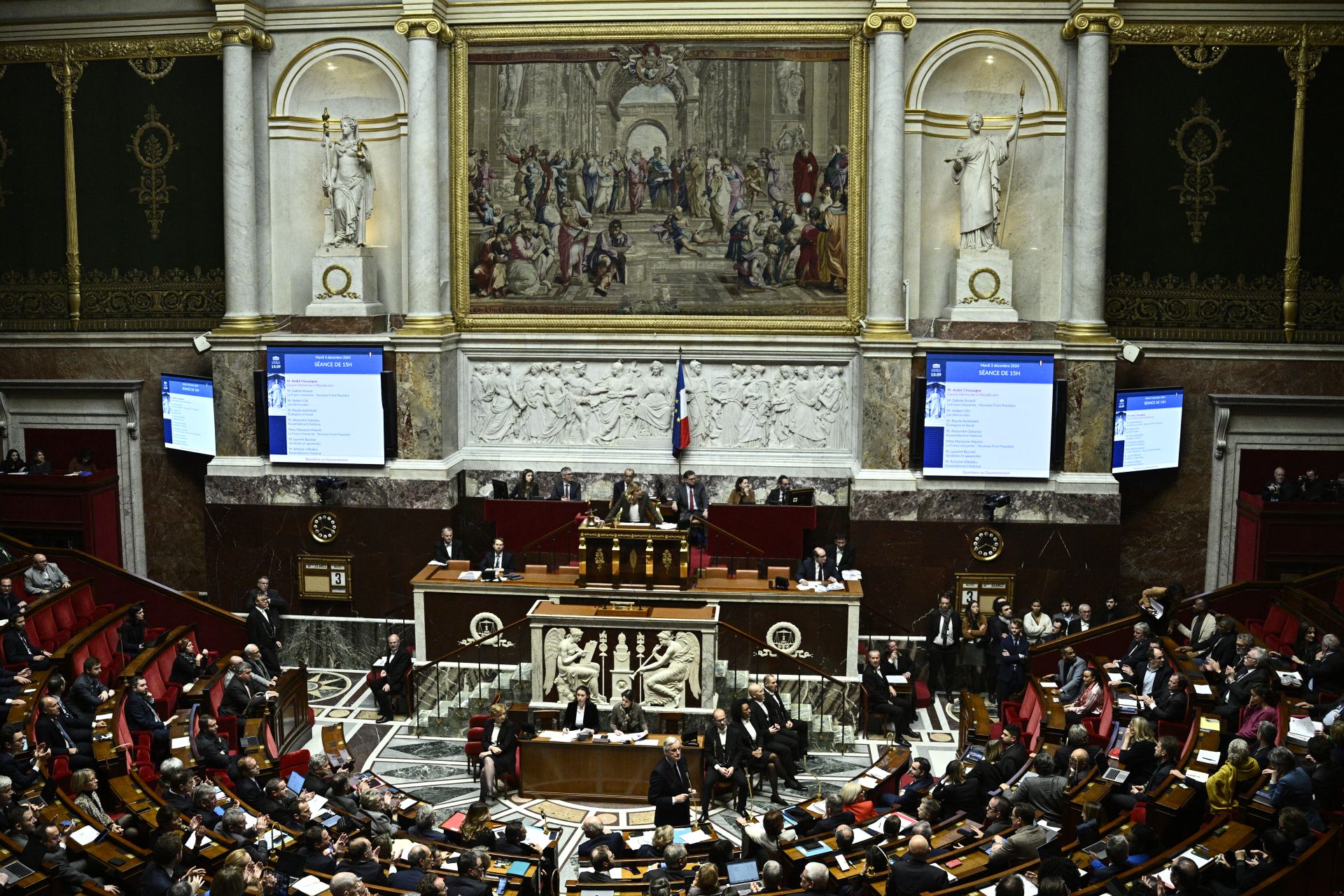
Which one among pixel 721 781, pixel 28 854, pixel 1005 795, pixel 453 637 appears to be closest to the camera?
pixel 28 854

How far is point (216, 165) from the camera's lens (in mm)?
22688

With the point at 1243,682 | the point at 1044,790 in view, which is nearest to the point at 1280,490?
the point at 1243,682

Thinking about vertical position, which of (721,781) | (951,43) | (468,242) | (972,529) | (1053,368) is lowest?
(721,781)

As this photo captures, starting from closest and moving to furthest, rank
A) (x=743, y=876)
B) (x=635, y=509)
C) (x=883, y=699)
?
(x=743, y=876)
(x=883, y=699)
(x=635, y=509)

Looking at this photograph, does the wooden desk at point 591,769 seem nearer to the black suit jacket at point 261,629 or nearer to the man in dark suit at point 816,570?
the man in dark suit at point 816,570

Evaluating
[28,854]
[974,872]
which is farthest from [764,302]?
[28,854]

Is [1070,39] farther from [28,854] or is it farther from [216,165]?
[28,854]

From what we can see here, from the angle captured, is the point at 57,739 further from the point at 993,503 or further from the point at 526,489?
the point at 993,503

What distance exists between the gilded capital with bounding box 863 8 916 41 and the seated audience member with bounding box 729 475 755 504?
7.65 meters

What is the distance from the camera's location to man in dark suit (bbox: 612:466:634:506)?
21.0 m

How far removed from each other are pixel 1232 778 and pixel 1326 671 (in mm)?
3309

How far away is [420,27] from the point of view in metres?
21.7

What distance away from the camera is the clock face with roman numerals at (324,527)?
2194 cm

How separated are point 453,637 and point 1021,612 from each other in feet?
29.8
